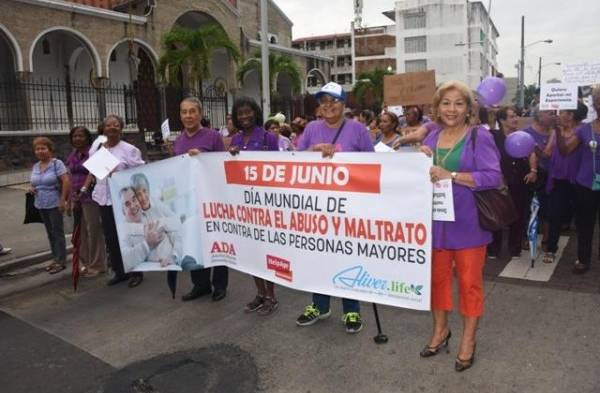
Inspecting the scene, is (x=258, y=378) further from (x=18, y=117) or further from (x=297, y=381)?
(x=18, y=117)

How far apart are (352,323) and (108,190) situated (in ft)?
10.5

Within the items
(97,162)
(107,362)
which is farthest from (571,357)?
(97,162)

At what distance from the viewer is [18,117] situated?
A: 1558 centimetres

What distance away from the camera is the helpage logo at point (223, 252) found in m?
4.57

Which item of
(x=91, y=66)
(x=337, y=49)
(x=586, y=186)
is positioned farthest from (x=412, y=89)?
(x=337, y=49)

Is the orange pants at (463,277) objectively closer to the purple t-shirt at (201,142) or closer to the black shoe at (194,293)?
the purple t-shirt at (201,142)

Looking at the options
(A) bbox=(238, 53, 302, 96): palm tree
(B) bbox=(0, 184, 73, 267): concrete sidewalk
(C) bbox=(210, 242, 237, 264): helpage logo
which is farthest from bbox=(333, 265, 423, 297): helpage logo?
(A) bbox=(238, 53, 302, 96): palm tree

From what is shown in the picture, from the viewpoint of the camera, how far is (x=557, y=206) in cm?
600

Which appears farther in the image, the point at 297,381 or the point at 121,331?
the point at 121,331

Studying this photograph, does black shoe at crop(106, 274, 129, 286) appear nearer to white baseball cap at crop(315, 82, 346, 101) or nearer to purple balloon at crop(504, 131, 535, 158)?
white baseball cap at crop(315, 82, 346, 101)

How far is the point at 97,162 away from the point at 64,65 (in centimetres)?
1662

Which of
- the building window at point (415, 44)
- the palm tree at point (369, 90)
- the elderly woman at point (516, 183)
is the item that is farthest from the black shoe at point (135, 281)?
the building window at point (415, 44)

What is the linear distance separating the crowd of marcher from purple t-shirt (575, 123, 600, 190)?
0.04ft

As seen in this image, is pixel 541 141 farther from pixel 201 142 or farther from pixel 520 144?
pixel 201 142
